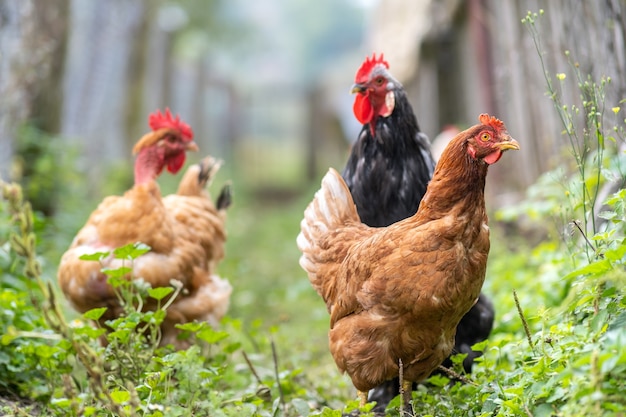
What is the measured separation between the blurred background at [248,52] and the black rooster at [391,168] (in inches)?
38.3

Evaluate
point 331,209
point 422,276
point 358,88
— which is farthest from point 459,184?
point 358,88

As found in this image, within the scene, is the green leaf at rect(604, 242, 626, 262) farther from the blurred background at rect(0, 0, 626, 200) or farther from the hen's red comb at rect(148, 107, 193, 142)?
the hen's red comb at rect(148, 107, 193, 142)

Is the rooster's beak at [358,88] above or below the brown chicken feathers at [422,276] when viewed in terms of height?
above

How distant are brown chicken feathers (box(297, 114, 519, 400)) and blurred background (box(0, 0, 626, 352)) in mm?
702

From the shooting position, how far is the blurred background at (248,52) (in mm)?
6238

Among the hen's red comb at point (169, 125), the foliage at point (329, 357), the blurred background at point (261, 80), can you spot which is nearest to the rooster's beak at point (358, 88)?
the blurred background at point (261, 80)

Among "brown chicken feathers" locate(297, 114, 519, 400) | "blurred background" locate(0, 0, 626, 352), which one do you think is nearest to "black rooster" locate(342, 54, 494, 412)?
"brown chicken feathers" locate(297, 114, 519, 400)


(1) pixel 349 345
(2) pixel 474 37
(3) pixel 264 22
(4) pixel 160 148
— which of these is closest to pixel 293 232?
(2) pixel 474 37

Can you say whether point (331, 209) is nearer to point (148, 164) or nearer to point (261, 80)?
point (148, 164)

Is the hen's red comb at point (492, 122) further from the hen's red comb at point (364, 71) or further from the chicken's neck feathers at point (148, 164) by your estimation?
the chicken's neck feathers at point (148, 164)

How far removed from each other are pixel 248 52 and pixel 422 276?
26039 mm

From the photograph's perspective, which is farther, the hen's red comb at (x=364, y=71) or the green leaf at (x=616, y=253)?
the hen's red comb at (x=364, y=71)

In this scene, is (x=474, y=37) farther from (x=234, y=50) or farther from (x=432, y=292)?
(x=234, y=50)

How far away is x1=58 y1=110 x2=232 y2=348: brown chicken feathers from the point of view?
4.23 metres
